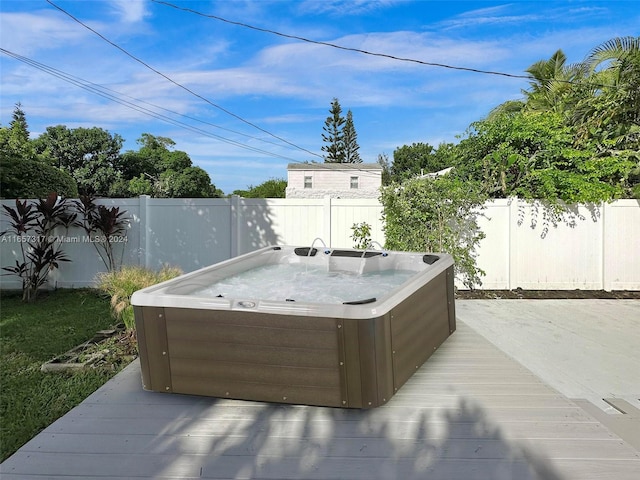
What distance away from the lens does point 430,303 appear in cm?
278

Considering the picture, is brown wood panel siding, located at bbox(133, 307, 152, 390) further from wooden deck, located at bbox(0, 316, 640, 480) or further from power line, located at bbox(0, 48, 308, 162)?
power line, located at bbox(0, 48, 308, 162)

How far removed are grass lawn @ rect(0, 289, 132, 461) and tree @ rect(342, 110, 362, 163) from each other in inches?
875

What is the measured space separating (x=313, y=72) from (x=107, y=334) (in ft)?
32.5

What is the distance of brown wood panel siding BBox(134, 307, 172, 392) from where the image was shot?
82.9 inches

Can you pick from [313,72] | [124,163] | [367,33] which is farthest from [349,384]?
[124,163]

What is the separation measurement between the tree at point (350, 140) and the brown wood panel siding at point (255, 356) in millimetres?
24691

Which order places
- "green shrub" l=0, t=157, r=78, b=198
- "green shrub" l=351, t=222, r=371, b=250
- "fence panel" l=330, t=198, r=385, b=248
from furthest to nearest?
1. "green shrub" l=0, t=157, r=78, b=198
2. "fence panel" l=330, t=198, r=385, b=248
3. "green shrub" l=351, t=222, r=371, b=250

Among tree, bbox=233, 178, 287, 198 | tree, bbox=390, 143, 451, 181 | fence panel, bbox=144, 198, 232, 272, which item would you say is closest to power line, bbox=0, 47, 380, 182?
tree, bbox=233, 178, 287, 198

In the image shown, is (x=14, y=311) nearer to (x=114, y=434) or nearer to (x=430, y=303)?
(x=114, y=434)

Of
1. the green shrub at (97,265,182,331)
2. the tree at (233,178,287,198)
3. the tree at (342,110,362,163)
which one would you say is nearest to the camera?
the green shrub at (97,265,182,331)

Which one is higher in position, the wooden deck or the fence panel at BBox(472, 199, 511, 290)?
the fence panel at BBox(472, 199, 511, 290)

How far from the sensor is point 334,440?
5.49 feet

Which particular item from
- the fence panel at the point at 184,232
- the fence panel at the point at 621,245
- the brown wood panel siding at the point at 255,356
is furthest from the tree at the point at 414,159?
the brown wood panel siding at the point at 255,356

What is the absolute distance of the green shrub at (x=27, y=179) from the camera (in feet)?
24.0
